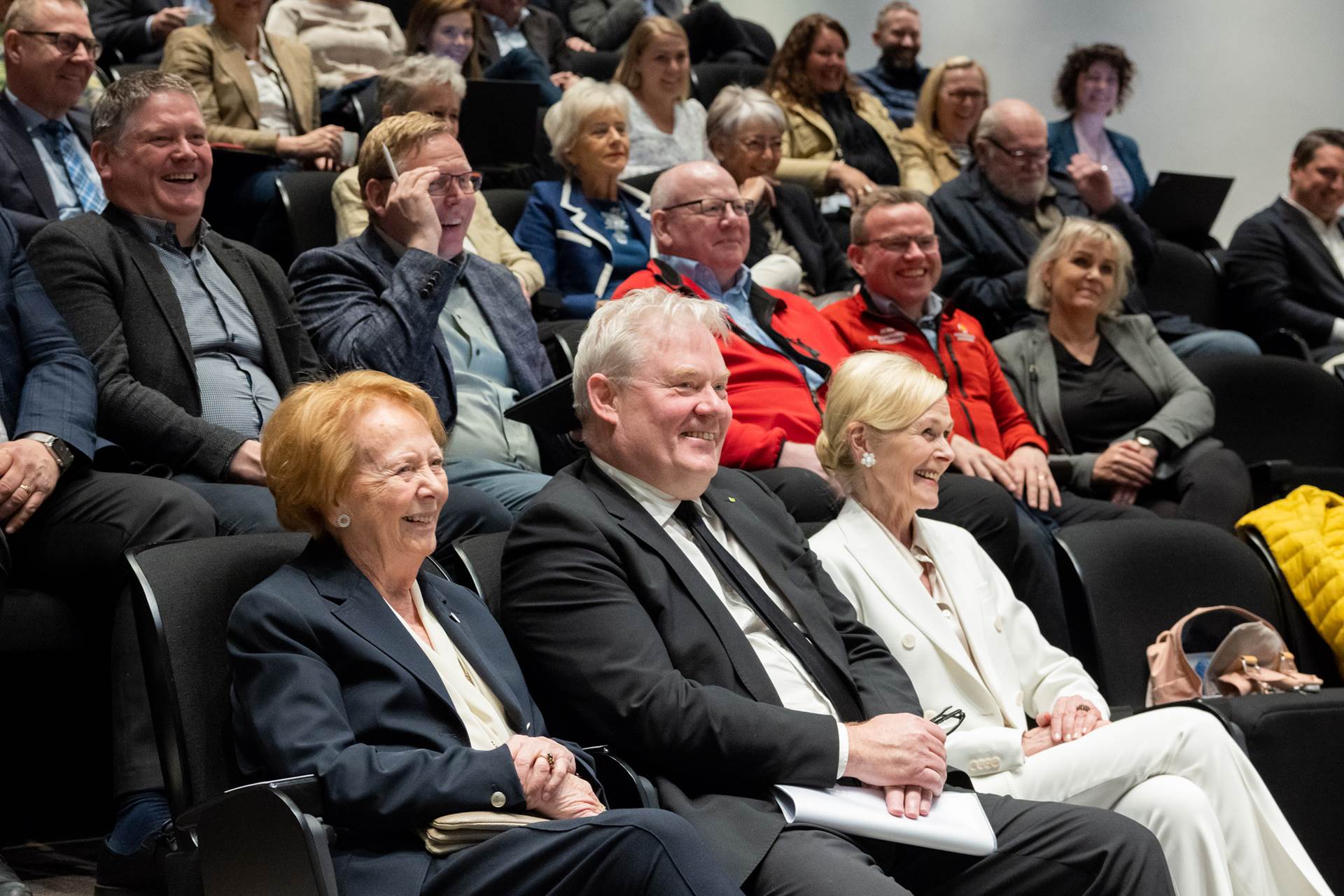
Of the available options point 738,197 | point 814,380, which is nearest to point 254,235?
point 738,197

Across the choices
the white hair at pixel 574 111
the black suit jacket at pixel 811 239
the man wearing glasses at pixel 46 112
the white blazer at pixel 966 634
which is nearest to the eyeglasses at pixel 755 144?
the black suit jacket at pixel 811 239

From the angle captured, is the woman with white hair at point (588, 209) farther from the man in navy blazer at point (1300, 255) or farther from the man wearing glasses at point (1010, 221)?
the man in navy blazer at point (1300, 255)

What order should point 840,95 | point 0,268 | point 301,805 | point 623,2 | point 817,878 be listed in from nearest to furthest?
point 301,805, point 817,878, point 0,268, point 840,95, point 623,2

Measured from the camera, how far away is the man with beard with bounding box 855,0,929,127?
673 cm

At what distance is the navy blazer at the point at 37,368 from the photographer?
247cm

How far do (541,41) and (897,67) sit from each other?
1.82m

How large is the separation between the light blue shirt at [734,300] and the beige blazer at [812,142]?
204 centimetres

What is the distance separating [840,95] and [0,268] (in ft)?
13.6

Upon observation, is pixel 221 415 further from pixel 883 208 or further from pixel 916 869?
pixel 883 208

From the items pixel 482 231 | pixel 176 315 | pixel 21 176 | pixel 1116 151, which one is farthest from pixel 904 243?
pixel 1116 151

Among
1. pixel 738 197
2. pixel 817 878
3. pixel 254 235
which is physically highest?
pixel 738 197

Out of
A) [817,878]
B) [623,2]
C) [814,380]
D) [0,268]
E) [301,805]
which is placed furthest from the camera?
[623,2]

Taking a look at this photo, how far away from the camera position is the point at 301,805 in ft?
5.49

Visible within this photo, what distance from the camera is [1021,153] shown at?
4.96 m
